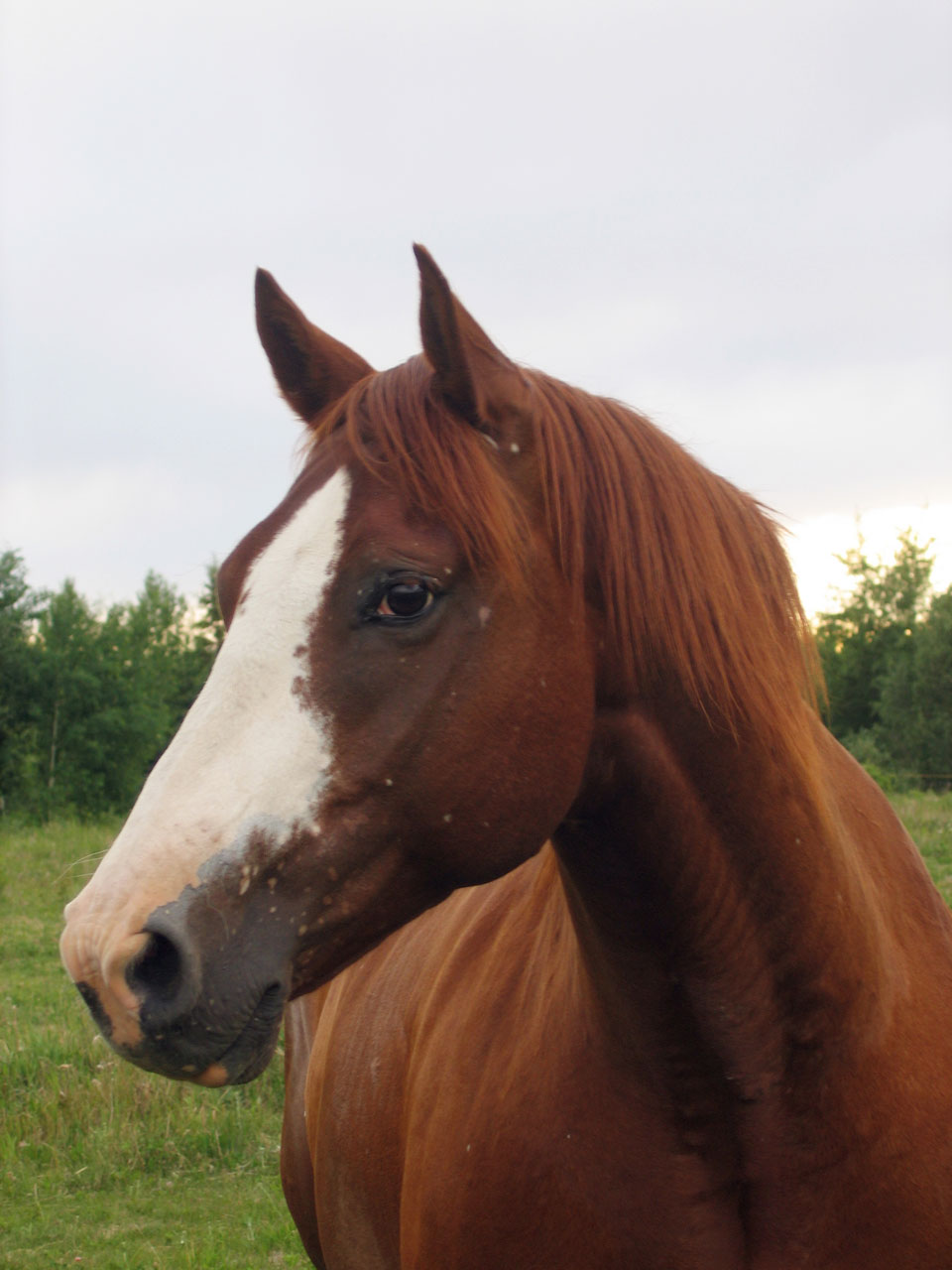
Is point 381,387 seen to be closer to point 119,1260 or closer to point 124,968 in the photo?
point 124,968

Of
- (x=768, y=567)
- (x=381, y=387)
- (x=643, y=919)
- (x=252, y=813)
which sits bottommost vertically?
(x=643, y=919)

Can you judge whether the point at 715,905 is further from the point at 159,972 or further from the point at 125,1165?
the point at 125,1165

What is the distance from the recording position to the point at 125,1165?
5754mm

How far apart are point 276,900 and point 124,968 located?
0.83 ft

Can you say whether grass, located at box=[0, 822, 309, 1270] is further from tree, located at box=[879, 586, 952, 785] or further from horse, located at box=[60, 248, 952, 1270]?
tree, located at box=[879, 586, 952, 785]

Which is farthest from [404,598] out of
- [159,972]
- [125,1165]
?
[125,1165]

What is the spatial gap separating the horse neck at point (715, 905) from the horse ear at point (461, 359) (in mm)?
598

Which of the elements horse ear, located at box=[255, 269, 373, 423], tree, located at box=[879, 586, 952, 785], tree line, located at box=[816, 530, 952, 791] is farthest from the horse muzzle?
tree, located at box=[879, 586, 952, 785]

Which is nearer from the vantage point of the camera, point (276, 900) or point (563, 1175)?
point (276, 900)

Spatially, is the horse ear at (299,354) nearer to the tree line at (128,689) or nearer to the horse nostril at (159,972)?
the horse nostril at (159,972)

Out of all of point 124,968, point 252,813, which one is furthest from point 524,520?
point 124,968

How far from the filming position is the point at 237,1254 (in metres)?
4.96

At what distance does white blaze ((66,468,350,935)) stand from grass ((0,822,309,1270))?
13.4 ft

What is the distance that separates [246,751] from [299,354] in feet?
3.13
